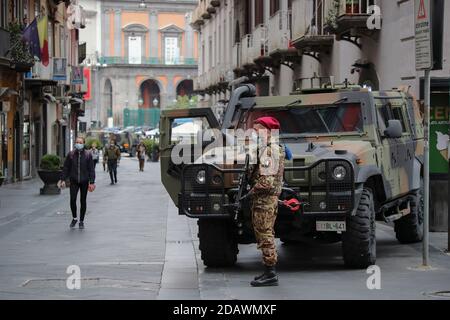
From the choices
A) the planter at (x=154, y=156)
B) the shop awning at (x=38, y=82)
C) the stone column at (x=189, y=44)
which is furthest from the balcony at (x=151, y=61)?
the shop awning at (x=38, y=82)

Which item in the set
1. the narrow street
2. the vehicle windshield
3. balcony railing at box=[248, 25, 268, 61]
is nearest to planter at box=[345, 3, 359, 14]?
the narrow street

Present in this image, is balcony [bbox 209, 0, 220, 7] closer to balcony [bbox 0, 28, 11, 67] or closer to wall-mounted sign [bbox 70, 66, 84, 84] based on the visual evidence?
wall-mounted sign [bbox 70, 66, 84, 84]

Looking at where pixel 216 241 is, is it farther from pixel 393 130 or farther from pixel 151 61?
pixel 151 61

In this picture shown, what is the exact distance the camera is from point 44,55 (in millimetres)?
33156

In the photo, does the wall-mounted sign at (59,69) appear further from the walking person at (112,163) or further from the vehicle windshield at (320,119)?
the vehicle windshield at (320,119)

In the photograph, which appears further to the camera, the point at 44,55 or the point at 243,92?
the point at 44,55

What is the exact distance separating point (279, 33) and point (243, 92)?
16.9m

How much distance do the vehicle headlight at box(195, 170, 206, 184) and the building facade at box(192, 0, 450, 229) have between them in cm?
362

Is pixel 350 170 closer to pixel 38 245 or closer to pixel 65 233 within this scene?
pixel 38 245

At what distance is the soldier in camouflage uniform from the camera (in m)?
10.4

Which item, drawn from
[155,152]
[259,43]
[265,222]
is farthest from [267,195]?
[155,152]

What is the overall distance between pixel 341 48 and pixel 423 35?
13.3 meters
